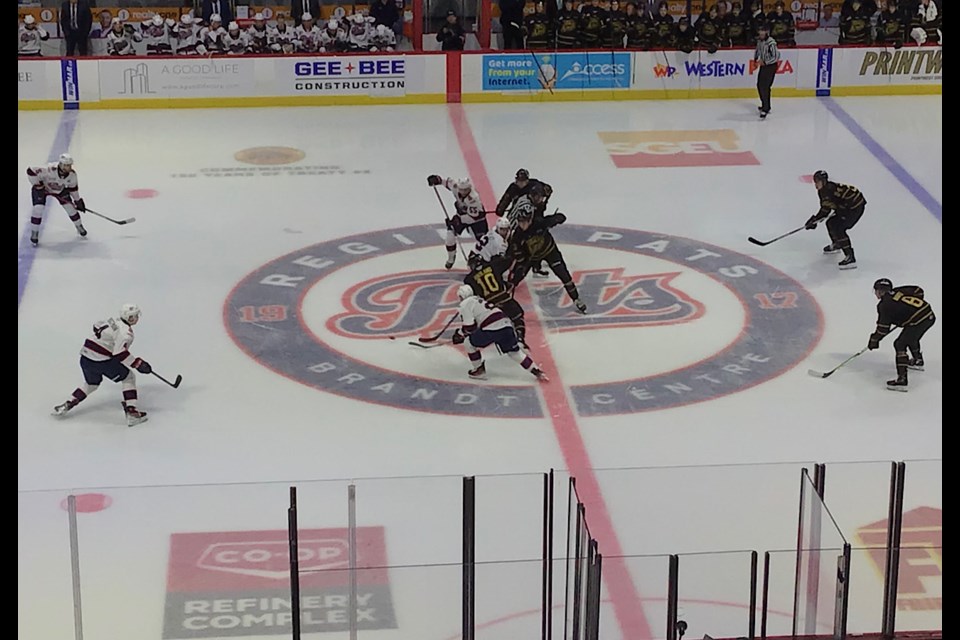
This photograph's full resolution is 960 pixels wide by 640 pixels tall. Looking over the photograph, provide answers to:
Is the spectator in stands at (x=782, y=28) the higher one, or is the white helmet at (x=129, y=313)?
the spectator in stands at (x=782, y=28)

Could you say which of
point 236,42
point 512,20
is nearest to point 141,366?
point 236,42

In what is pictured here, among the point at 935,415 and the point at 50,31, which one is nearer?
the point at 935,415

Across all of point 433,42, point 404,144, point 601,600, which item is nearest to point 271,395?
point 601,600

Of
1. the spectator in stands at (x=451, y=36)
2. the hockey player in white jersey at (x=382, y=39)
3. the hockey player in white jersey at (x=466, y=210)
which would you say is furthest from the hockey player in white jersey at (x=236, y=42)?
the hockey player in white jersey at (x=466, y=210)

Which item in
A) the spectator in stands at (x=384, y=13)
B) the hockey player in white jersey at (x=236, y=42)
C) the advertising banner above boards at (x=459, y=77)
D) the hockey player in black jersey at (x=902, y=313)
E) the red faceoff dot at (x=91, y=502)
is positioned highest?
the spectator in stands at (x=384, y=13)

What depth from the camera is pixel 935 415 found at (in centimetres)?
971

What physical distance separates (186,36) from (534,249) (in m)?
9.21

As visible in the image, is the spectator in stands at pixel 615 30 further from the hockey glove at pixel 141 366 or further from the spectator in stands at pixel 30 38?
the hockey glove at pixel 141 366

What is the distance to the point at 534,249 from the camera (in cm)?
1137

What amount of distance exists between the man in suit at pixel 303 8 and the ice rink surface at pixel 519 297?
2.93 m

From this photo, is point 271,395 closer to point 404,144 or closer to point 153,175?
point 153,175

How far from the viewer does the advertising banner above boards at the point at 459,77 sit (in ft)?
58.6
